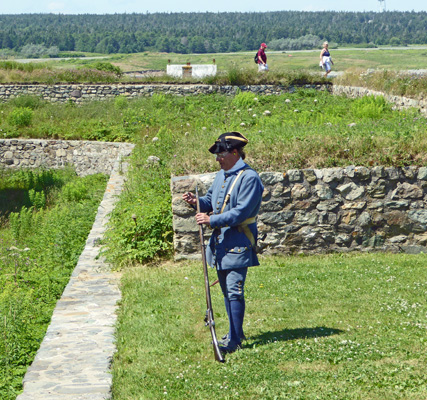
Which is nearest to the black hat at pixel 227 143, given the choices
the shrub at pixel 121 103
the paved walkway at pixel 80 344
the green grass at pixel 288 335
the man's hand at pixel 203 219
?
the man's hand at pixel 203 219

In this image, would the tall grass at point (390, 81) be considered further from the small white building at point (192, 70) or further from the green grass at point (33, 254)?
the green grass at point (33, 254)

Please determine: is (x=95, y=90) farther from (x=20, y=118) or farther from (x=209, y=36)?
(x=209, y=36)

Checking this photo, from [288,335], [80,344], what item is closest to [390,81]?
[288,335]

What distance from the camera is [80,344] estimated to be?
5492 millimetres

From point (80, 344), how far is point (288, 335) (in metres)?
1.91

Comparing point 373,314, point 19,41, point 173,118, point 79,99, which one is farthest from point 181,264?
point 19,41

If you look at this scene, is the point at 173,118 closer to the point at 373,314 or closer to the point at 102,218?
the point at 102,218

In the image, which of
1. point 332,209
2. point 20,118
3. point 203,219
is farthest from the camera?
point 20,118

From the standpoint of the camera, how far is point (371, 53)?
253 ft

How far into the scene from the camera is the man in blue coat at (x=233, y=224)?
4965mm

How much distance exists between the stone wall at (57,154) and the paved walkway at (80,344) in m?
10.6

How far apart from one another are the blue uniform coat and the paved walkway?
1.33 meters

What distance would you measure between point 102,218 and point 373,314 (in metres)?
5.90

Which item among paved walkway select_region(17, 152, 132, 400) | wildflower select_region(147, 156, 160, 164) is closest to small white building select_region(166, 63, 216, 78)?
wildflower select_region(147, 156, 160, 164)
